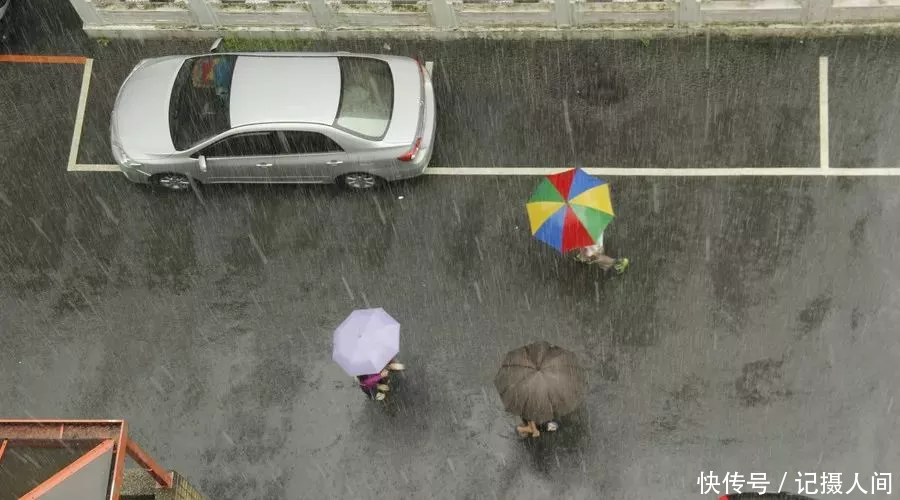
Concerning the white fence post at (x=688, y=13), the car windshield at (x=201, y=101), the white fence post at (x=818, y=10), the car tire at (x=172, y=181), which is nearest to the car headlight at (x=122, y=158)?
the car tire at (x=172, y=181)

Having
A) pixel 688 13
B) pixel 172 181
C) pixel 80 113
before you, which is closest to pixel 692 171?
pixel 688 13

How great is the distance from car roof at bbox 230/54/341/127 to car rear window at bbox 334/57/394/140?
12cm

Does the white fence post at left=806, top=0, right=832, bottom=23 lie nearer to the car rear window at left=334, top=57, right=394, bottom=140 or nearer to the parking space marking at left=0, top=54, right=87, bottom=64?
the car rear window at left=334, top=57, right=394, bottom=140

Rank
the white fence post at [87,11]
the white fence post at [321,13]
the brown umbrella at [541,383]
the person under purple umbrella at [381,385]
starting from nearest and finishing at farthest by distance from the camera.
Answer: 1. the brown umbrella at [541,383]
2. the person under purple umbrella at [381,385]
3. the white fence post at [321,13]
4. the white fence post at [87,11]

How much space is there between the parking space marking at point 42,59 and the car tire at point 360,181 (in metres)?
5.07

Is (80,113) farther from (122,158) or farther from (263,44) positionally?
(263,44)

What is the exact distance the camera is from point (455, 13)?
14.7 m

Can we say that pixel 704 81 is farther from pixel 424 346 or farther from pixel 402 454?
pixel 402 454

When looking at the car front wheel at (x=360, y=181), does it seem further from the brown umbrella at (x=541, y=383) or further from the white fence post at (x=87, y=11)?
the white fence post at (x=87, y=11)

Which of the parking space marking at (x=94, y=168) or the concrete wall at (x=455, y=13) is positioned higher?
the concrete wall at (x=455, y=13)

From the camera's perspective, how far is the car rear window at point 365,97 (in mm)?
13242

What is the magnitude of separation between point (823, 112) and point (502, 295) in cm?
525

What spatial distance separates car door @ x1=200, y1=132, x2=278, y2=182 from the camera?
1323cm

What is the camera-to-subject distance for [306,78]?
44.0 feet
